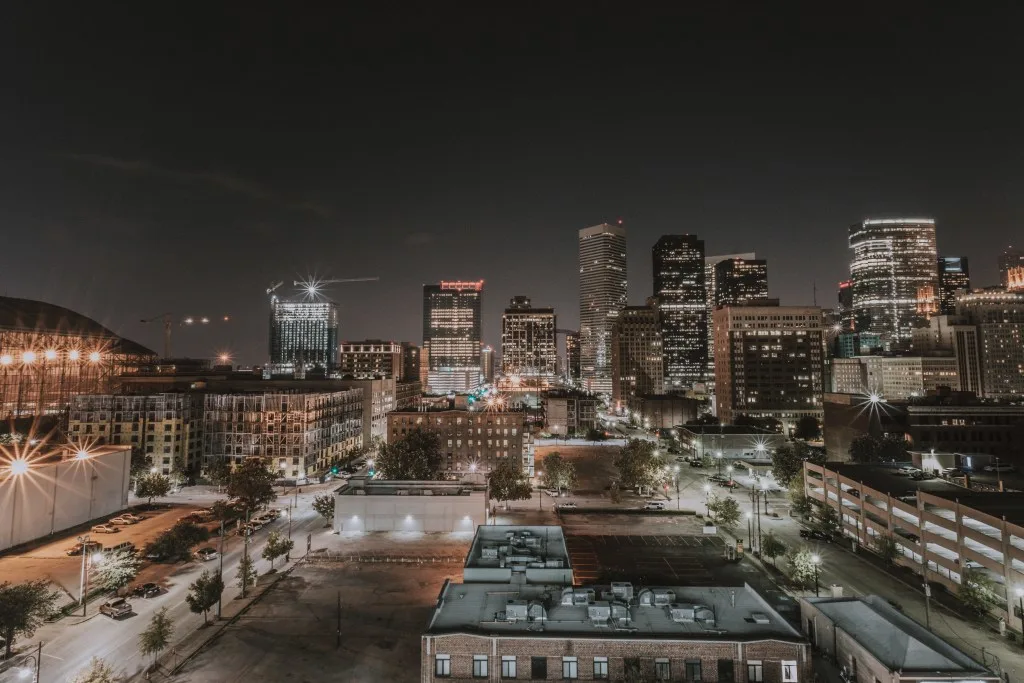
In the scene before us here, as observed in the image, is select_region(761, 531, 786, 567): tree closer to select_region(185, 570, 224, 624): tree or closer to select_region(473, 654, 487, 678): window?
select_region(473, 654, 487, 678): window

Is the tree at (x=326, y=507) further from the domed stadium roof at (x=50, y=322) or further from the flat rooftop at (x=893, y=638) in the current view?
the domed stadium roof at (x=50, y=322)

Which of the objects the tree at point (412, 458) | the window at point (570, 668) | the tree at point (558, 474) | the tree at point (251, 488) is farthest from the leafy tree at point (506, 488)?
the window at point (570, 668)

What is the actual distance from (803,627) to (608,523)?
3683 centimetres

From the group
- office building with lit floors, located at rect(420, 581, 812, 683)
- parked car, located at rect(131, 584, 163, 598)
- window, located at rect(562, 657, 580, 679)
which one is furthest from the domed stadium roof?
window, located at rect(562, 657, 580, 679)

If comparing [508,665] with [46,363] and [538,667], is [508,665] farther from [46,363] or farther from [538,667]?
[46,363]

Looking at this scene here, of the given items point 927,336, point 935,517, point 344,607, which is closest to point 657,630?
point 344,607

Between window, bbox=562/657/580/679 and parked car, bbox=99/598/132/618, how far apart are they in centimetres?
3601

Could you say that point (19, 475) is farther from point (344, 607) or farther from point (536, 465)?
point (536, 465)

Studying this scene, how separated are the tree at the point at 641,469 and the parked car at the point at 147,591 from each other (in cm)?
6146

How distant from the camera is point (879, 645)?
2406 cm

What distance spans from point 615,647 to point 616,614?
6.33 ft

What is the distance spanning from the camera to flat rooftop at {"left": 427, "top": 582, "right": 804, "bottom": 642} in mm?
24062

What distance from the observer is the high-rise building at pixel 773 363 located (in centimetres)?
15138

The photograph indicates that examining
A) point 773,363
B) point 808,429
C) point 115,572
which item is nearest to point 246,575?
point 115,572
